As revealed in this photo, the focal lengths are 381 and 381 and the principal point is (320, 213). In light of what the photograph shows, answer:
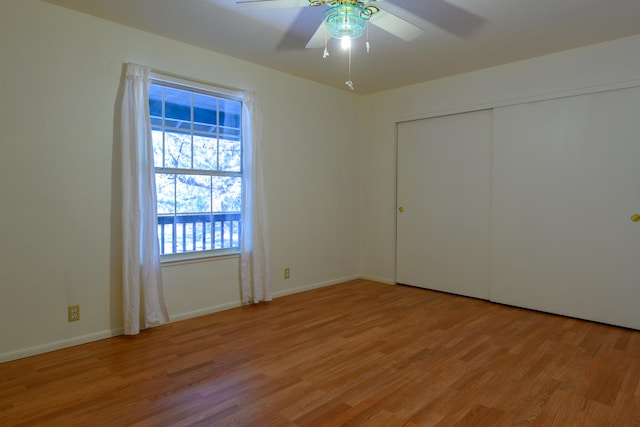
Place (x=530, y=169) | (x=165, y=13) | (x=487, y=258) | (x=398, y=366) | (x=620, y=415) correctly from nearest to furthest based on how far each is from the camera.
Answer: (x=620, y=415) → (x=398, y=366) → (x=165, y=13) → (x=530, y=169) → (x=487, y=258)

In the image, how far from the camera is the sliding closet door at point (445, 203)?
4.25 metres

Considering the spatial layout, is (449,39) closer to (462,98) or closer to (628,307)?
(462,98)

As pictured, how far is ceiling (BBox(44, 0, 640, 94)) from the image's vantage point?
108 inches

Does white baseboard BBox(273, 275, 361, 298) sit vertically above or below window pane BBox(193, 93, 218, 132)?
below

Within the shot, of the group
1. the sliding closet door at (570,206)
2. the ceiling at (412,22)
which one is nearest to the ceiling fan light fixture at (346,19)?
the ceiling at (412,22)

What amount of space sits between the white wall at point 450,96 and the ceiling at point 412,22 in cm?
14

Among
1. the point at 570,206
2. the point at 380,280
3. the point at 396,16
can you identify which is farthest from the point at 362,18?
the point at 380,280

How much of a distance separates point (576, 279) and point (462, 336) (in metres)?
1.37

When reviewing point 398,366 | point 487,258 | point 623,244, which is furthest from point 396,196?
point 398,366

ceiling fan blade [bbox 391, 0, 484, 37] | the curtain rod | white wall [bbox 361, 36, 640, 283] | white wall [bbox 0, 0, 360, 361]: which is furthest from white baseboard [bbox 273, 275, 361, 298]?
ceiling fan blade [bbox 391, 0, 484, 37]

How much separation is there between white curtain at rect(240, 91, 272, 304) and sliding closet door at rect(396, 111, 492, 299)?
1.92 m

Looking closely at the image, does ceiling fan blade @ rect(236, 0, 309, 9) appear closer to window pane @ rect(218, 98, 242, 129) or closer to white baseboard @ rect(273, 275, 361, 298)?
window pane @ rect(218, 98, 242, 129)

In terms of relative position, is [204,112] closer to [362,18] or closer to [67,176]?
[67,176]

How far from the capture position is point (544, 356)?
276cm
